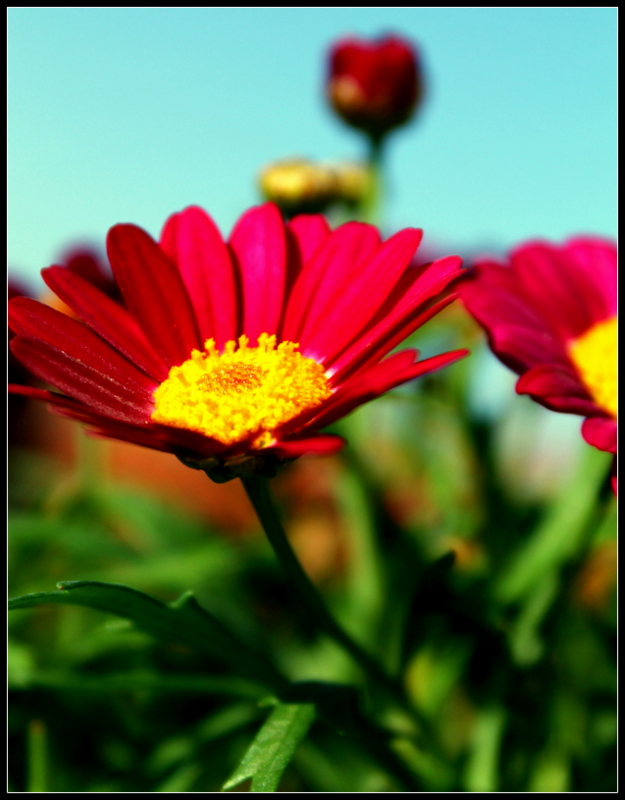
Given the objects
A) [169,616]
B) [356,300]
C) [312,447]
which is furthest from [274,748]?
[356,300]

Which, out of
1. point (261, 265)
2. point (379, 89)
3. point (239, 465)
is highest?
point (379, 89)

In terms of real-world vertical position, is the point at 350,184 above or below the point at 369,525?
above

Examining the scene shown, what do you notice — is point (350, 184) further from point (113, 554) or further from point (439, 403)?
point (113, 554)

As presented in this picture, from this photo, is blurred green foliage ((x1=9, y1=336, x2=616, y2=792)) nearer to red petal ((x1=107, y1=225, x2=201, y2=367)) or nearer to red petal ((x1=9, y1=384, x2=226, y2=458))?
red petal ((x1=9, y1=384, x2=226, y2=458))

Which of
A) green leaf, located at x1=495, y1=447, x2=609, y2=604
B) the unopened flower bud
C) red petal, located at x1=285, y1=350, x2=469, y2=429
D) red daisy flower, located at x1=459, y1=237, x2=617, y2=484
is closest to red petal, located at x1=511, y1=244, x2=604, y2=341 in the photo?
red daisy flower, located at x1=459, y1=237, x2=617, y2=484

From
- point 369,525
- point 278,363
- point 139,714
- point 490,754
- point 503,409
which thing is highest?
point 278,363

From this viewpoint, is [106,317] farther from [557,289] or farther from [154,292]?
[557,289]

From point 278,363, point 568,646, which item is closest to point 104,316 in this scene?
point 278,363
